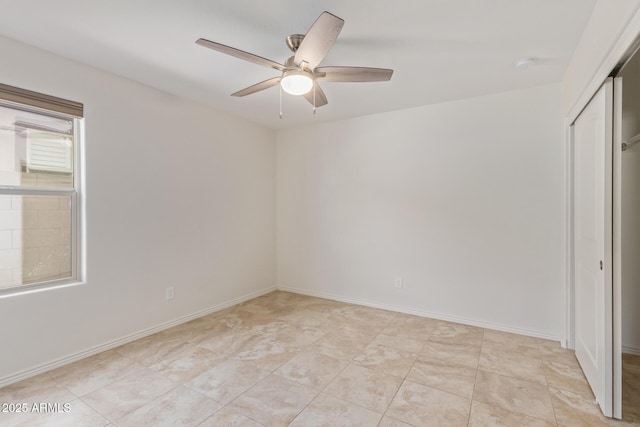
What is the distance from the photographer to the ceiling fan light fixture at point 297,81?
1847mm

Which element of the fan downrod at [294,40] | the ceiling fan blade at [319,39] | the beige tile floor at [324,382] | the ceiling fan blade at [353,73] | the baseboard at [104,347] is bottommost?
the beige tile floor at [324,382]

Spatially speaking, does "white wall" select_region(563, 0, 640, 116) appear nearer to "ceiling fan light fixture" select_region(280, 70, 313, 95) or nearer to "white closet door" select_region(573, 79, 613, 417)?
"white closet door" select_region(573, 79, 613, 417)

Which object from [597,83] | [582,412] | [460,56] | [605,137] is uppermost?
[460,56]

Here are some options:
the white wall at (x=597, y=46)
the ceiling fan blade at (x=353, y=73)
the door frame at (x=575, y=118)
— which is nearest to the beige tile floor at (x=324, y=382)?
the door frame at (x=575, y=118)

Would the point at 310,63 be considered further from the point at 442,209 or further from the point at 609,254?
the point at 442,209

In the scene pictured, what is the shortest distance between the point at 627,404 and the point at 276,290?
143 inches

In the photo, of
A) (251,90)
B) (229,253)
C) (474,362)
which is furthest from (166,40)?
(474,362)

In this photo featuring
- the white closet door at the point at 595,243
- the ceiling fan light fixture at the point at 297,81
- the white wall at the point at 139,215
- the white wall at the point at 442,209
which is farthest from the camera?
the white wall at the point at 442,209

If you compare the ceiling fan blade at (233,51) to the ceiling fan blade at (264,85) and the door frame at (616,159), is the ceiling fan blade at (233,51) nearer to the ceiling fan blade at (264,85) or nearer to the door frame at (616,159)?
the ceiling fan blade at (264,85)

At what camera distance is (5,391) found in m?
2.00

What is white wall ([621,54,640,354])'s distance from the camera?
241 cm

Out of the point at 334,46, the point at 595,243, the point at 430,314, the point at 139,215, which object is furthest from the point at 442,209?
the point at 139,215

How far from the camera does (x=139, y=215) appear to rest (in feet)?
9.26

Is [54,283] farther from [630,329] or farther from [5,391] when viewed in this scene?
[630,329]
